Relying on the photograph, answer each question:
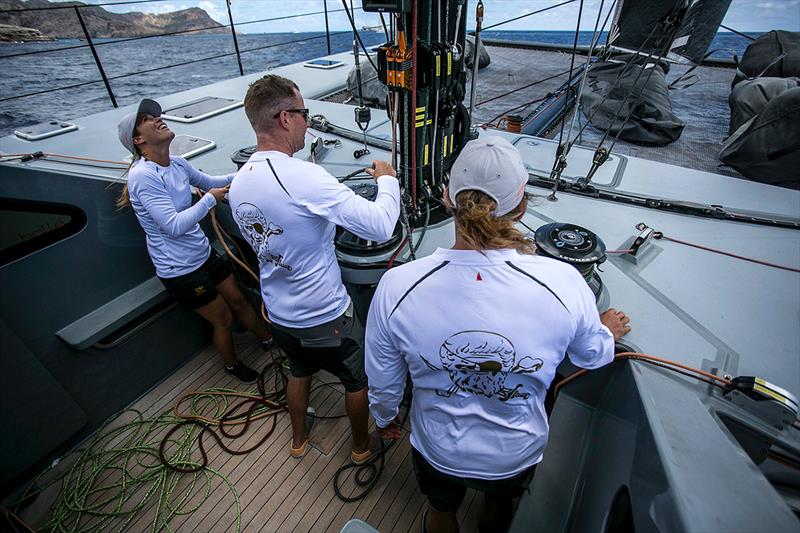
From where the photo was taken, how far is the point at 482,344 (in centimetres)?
93

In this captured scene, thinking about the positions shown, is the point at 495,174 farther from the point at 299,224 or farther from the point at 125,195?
the point at 125,195

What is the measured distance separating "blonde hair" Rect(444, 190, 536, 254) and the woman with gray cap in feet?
5.13

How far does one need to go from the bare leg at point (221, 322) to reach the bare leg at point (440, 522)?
170 cm

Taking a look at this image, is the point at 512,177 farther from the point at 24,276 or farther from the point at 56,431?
the point at 56,431

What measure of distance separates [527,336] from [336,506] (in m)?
1.60

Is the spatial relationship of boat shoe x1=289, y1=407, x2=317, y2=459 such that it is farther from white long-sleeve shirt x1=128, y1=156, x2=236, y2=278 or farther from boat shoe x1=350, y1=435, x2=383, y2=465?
white long-sleeve shirt x1=128, y1=156, x2=236, y2=278

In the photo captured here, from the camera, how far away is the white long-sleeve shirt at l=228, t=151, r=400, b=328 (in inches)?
54.5

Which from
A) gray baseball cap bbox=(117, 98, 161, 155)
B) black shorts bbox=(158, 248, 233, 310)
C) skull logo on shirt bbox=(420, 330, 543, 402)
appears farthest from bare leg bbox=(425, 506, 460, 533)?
gray baseball cap bbox=(117, 98, 161, 155)

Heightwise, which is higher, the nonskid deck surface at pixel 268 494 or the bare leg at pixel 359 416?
the bare leg at pixel 359 416

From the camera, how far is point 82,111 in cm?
1443

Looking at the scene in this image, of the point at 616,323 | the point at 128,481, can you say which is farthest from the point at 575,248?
the point at 128,481

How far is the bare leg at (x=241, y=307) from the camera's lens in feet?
8.28

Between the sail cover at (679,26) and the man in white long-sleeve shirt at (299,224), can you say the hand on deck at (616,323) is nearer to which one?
the man in white long-sleeve shirt at (299,224)

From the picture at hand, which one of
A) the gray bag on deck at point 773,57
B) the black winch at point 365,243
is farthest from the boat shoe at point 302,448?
the gray bag on deck at point 773,57
